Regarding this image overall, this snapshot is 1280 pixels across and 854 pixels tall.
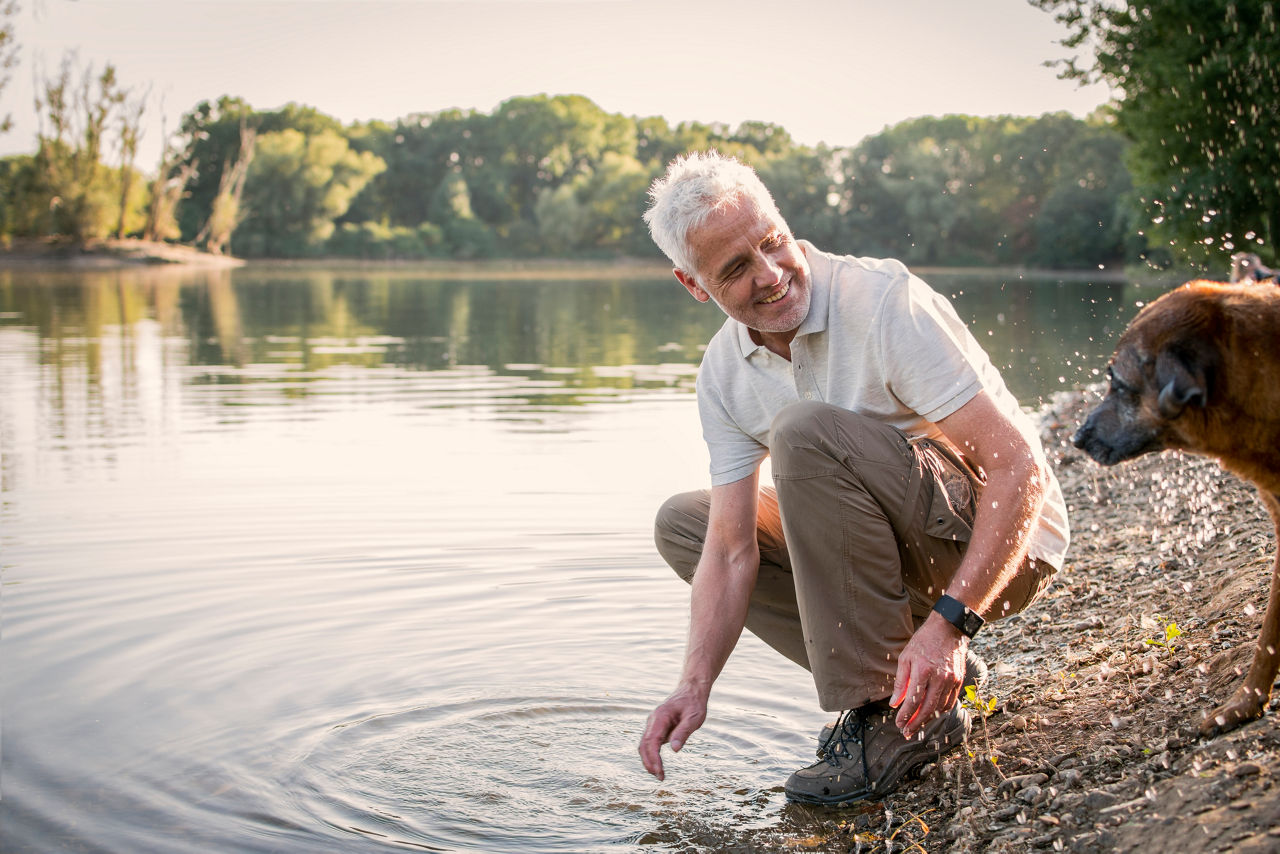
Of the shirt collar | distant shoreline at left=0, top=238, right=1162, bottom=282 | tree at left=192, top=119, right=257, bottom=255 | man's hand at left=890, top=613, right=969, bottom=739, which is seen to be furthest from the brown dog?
tree at left=192, top=119, right=257, bottom=255

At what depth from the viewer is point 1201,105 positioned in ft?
66.1

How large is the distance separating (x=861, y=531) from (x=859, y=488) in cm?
13

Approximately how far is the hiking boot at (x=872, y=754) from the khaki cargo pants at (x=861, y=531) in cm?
14

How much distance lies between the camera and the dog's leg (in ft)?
10.2

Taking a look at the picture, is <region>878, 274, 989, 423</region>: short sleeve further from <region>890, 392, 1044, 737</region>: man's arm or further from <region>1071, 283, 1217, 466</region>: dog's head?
<region>1071, 283, 1217, 466</region>: dog's head

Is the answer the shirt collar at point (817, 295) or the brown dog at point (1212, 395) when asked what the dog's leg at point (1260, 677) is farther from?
the shirt collar at point (817, 295)

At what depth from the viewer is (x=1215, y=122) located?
2077cm

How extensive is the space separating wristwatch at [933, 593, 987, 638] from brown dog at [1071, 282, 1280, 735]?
21.3 inches

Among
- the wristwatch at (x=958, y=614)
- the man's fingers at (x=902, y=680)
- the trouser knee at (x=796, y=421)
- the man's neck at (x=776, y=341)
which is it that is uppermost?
the man's neck at (x=776, y=341)

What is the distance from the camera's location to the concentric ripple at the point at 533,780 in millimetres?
3744

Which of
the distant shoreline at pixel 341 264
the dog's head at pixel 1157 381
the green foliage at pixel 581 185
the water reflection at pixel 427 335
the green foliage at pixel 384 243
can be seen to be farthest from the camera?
the green foliage at pixel 384 243

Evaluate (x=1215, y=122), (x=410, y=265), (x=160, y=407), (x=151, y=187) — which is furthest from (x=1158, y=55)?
(x=151, y=187)

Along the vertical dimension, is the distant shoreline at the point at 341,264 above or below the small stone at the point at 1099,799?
above

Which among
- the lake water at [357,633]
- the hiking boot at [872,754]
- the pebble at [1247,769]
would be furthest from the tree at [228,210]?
the pebble at [1247,769]
